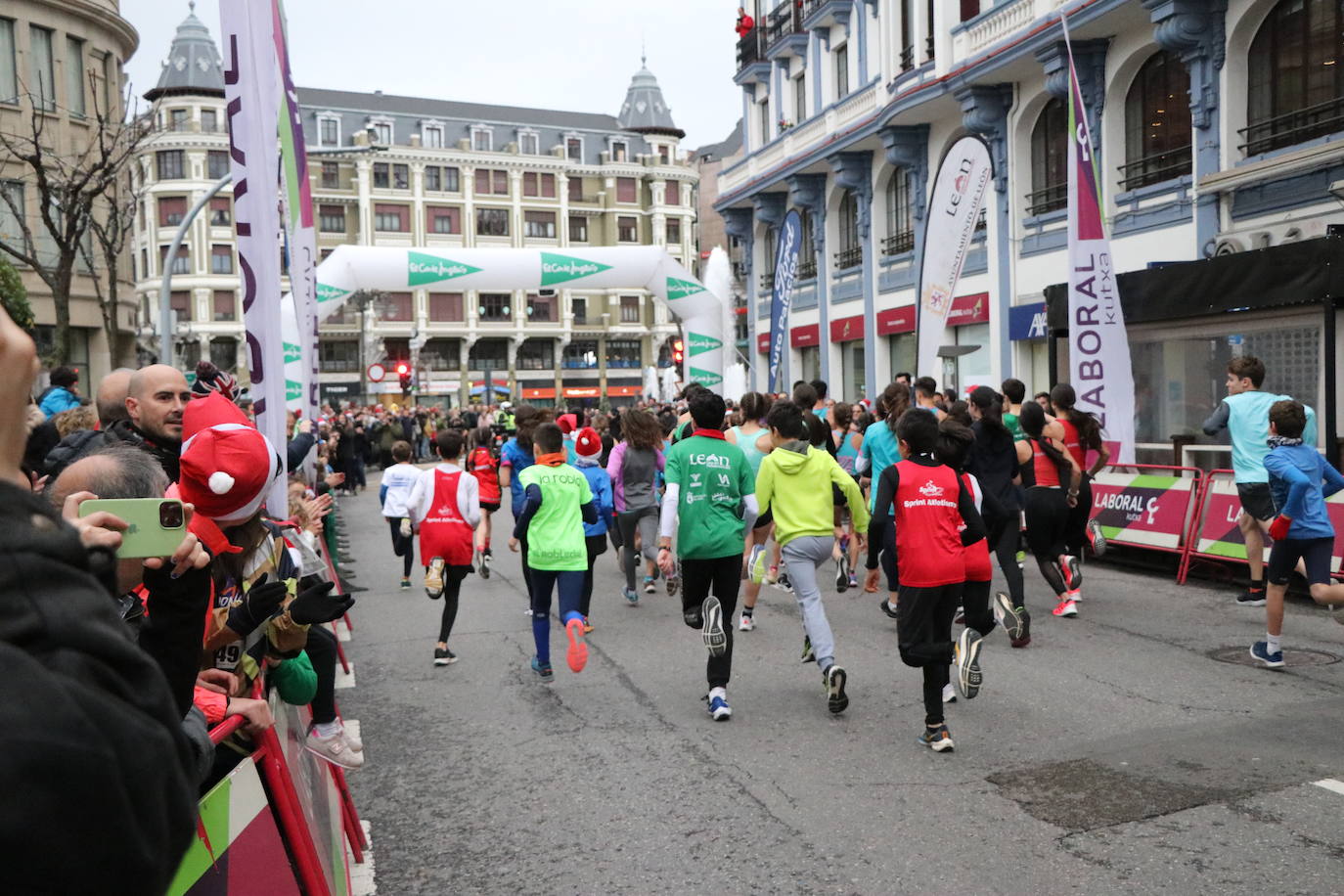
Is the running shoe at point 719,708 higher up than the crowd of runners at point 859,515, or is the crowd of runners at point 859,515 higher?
the crowd of runners at point 859,515

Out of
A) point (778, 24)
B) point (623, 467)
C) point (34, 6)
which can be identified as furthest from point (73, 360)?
point (623, 467)

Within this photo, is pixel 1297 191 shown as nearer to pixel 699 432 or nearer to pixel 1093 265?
pixel 1093 265

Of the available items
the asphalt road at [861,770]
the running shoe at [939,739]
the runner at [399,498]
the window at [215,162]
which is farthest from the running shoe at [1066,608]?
the window at [215,162]

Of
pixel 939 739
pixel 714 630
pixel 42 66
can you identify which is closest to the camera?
pixel 939 739

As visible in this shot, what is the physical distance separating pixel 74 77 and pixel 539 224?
51.3 meters

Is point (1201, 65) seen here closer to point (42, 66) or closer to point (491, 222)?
point (42, 66)

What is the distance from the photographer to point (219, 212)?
73.5 metres

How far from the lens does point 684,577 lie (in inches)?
288

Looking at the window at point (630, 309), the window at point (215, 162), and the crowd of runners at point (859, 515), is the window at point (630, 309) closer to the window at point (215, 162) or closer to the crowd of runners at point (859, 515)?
the window at point (215, 162)

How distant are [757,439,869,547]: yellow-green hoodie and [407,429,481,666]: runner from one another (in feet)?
8.50

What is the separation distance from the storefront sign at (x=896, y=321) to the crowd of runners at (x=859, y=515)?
15558 mm

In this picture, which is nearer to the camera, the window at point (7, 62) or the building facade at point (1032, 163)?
the building facade at point (1032, 163)

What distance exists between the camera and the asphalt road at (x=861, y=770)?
4602mm

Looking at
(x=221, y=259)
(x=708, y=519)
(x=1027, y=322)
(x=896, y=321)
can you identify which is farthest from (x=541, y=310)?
(x=708, y=519)
